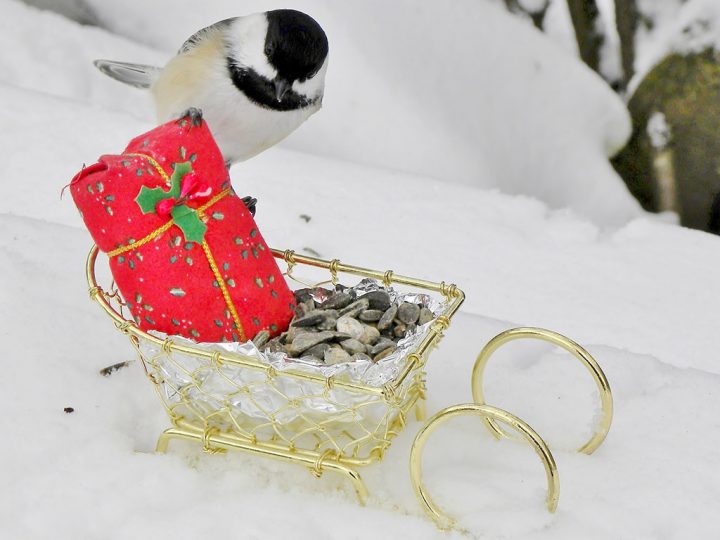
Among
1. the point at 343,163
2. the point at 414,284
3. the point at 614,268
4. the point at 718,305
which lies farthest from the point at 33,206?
the point at 718,305

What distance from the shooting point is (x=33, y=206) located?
155 cm

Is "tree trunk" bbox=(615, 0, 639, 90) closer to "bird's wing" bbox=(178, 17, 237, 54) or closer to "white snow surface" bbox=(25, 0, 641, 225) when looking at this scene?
"white snow surface" bbox=(25, 0, 641, 225)

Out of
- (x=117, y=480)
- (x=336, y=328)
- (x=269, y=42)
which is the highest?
(x=269, y=42)

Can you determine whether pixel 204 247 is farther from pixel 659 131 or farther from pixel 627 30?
pixel 627 30

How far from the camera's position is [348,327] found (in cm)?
96

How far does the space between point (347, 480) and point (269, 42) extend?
1.63 feet

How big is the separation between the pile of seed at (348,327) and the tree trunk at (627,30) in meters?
1.25

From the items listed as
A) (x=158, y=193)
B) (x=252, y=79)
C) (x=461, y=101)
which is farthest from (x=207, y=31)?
(x=461, y=101)

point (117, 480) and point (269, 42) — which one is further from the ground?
point (269, 42)

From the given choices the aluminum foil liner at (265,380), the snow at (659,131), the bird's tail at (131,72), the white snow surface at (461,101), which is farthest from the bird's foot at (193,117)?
the snow at (659,131)

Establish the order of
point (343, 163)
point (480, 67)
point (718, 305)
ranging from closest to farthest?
point (718, 305) → point (343, 163) → point (480, 67)

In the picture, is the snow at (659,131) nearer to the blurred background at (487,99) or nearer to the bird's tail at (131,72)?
the blurred background at (487,99)

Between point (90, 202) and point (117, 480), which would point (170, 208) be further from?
point (117, 480)

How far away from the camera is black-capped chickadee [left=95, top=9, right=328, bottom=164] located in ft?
3.27
